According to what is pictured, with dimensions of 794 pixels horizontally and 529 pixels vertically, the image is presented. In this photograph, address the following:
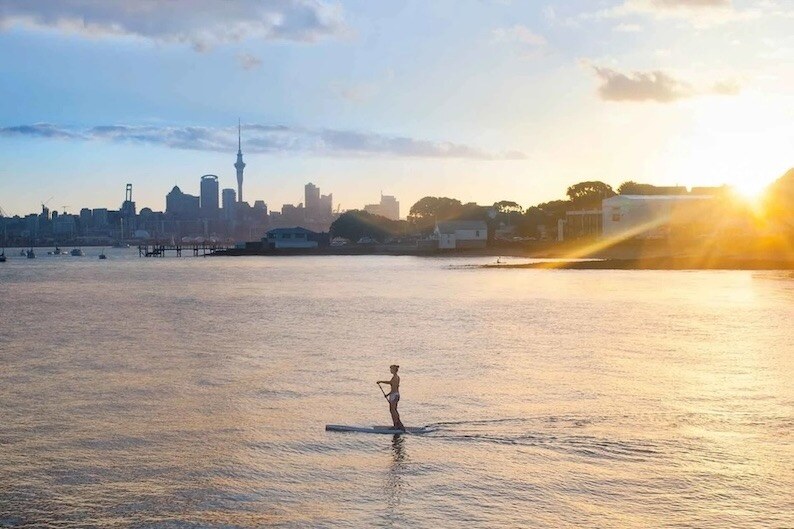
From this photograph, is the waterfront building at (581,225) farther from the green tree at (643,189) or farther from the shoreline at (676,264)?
the shoreline at (676,264)

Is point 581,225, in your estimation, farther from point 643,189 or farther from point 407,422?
point 407,422

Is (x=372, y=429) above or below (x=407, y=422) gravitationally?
above

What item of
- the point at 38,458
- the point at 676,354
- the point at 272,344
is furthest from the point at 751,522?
the point at 272,344

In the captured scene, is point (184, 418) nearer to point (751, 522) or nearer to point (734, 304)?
point (751, 522)

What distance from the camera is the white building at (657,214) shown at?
474 ft

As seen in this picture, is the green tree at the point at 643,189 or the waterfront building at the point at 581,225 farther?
the green tree at the point at 643,189

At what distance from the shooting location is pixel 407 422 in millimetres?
25484

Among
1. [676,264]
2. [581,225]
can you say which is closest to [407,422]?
[676,264]

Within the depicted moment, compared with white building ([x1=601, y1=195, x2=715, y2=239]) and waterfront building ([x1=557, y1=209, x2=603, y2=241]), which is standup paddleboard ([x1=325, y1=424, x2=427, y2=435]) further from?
waterfront building ([x1=557, y1=209, x2=603, y2=241])

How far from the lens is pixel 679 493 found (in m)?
18.5

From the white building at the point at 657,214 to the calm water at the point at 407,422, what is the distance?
299ft

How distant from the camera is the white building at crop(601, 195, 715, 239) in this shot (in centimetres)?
14450

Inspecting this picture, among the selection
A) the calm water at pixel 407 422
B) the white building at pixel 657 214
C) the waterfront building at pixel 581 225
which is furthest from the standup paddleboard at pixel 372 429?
the waterfront building at pixel 581 225

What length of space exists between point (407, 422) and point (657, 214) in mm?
128411
